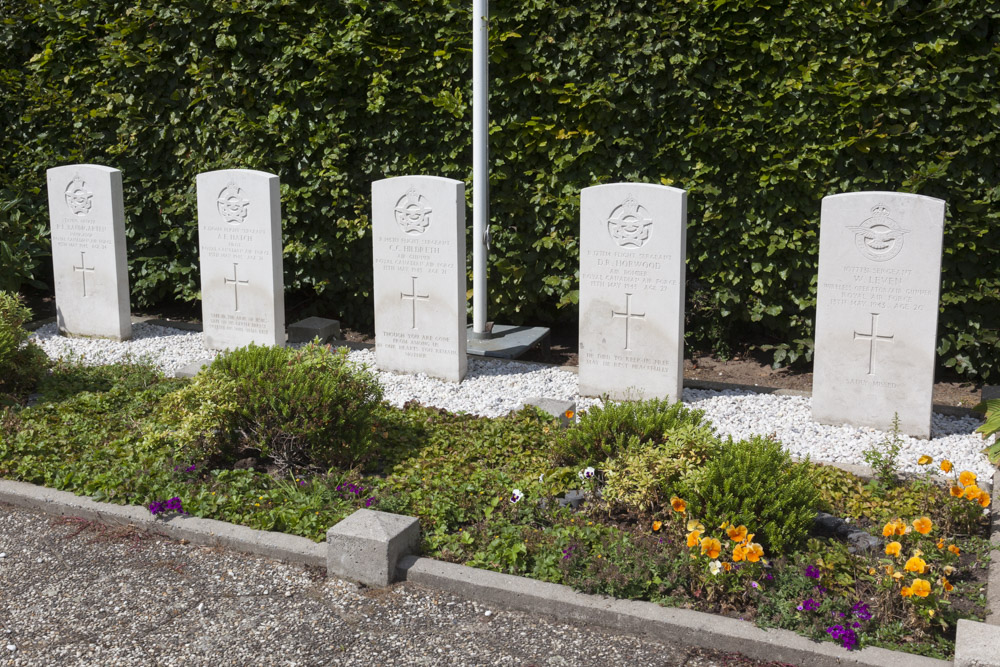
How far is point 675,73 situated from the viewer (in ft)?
23.4

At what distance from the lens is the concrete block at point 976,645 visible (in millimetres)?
3227

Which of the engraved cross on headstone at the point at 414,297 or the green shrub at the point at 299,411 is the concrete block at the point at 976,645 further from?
the engraved cross on headstone at the point at 414,297

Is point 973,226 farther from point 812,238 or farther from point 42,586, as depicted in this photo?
point 42,586

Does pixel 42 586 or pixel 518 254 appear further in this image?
pixel 518 254

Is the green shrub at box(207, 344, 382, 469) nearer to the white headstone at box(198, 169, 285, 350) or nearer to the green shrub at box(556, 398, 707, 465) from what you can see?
the green shrub at box(556, 398, 707, 465)

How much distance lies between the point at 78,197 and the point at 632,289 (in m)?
4.60

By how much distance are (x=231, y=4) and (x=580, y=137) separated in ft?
10.3

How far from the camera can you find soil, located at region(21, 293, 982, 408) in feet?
23.1

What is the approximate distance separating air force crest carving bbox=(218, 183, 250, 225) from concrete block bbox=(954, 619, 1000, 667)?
5.63 meters

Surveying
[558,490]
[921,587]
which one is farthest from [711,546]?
[558,490]

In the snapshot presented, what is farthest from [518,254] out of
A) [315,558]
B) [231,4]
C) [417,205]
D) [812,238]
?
[315,558]

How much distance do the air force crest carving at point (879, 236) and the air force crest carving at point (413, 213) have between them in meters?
2.78

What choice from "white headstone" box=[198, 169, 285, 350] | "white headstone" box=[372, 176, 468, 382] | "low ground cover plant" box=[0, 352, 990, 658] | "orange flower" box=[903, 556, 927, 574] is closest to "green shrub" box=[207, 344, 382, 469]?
"low ground cover plant" box=[0, 352, 990, 658]

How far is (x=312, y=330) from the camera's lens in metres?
8.20
